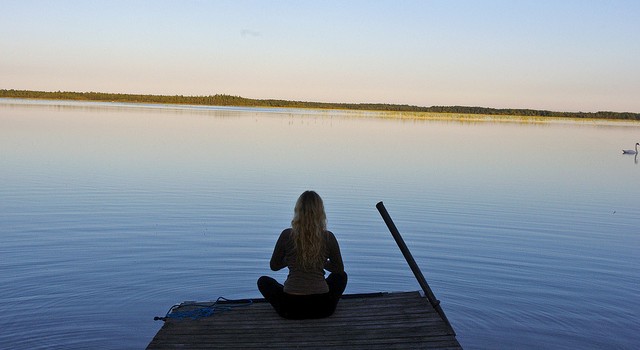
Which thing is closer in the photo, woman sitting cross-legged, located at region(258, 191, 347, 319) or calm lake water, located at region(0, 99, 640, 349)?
woman sitting cross-legged, located at region(258, 191, 347, 319)

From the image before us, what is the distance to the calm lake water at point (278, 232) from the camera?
9430 mm

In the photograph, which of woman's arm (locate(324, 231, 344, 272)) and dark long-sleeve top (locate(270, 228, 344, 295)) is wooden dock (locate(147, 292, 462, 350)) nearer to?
dark long-sleeve top (locate(270, 228, 344, 295))

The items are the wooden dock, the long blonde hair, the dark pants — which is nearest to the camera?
the wooden dock

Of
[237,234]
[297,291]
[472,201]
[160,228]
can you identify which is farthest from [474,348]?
[472,201]

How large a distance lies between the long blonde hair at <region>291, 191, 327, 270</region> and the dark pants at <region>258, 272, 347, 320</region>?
1.24 ft

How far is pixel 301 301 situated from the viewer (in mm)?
7172

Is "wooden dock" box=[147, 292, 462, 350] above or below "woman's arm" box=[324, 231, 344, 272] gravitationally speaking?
below

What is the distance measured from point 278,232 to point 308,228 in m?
7.55

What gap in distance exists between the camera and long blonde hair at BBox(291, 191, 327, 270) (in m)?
7.02

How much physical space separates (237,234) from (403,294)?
6.45 metres

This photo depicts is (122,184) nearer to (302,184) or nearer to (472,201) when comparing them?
(302,184)

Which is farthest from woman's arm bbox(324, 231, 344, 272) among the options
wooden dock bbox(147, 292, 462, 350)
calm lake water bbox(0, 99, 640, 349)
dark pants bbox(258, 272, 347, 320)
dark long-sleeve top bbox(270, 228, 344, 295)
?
calm lake water bbox(0, 99, 640, 349)

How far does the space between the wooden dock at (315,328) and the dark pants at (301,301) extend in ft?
0.26

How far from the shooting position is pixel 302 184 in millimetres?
21625
